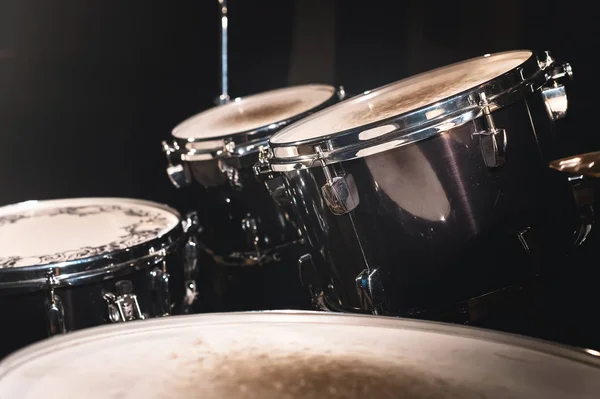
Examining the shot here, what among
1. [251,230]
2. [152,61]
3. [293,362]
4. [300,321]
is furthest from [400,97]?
[152,61]

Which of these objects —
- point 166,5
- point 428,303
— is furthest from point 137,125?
point 428,303

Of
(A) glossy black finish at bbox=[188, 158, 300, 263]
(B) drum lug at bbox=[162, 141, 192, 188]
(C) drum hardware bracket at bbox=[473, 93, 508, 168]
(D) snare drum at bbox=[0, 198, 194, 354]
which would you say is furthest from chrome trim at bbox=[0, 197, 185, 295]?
(C) drum hardware bracket at bbox=[473, 93, 508, 168]

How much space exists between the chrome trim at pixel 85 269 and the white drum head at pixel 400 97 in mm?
416

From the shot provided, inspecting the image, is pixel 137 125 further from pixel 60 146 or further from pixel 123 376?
pixel 123 376

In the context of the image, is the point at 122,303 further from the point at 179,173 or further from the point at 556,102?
the point at 556,102

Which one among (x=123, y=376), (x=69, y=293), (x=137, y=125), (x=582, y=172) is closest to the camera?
(x=123, y=376)

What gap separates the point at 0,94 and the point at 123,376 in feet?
7.14

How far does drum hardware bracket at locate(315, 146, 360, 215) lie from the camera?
4.70 feet

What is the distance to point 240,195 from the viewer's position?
87.8 inches

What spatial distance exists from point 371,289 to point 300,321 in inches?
21.6

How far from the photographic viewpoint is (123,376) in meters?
0.81

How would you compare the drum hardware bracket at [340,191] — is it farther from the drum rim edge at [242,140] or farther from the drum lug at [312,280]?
the drum rim edge at [242,140]

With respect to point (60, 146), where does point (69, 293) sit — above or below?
below

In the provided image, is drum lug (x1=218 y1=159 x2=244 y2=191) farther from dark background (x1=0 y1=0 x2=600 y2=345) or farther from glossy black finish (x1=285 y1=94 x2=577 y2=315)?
dark background (x1=0 y1=0 x2=600 y2=345)
